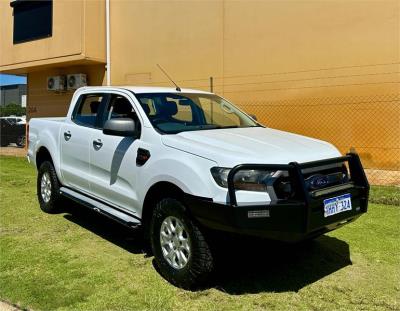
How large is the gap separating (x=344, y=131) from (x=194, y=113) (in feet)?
19.7

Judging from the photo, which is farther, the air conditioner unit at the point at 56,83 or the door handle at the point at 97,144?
the air conditioner unit at the point at 56,83

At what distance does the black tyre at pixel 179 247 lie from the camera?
3883 mm

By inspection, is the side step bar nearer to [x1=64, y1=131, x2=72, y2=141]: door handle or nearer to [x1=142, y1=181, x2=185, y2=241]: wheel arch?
[x1=142, y1=181, x2=185, y2=241]: wheel arch

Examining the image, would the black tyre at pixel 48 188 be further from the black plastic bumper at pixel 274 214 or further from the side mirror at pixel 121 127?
the black plastic bumper at pixel 274 214

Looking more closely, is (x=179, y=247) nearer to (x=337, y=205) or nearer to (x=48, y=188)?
(x=337, y=205)

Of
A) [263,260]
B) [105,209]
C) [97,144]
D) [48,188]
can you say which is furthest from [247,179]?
[48,188]

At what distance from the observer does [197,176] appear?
3.88 meters

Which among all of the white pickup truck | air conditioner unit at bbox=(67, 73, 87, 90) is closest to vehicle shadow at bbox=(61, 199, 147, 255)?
the white pickup truck

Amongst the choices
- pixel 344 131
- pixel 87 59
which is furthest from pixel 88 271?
pixel 87 59

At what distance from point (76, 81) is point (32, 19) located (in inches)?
135

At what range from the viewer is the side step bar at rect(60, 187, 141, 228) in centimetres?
478

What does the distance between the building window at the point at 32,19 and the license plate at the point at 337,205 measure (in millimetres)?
14960

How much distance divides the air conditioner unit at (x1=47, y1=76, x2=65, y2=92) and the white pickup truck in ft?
39.5

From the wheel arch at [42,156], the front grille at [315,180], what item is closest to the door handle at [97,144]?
the wheel arch at [42,156]
